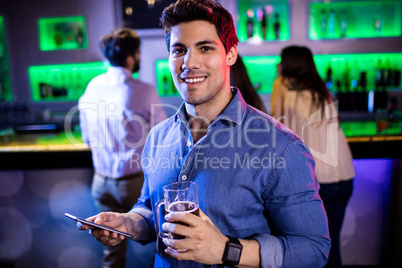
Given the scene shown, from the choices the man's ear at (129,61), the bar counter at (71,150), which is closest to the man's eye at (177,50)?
the man's ear at (129,61)

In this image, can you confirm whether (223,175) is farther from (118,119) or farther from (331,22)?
(331,22)

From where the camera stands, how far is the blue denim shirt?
993mm

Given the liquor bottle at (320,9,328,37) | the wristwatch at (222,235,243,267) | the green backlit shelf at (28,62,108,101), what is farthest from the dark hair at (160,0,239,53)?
the green backlit shelf at (28,62,108,101)

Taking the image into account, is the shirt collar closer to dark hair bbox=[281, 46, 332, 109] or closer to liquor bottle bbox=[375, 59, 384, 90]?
dark hair bbox=[281, 46, 332, 109]

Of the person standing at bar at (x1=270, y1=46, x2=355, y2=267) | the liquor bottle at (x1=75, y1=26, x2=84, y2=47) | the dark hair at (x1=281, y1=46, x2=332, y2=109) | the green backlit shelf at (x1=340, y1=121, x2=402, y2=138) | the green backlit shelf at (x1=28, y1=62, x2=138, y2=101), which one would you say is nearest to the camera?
the person standing at bar at (x1=270, y1=46, x2=355, y2=267)

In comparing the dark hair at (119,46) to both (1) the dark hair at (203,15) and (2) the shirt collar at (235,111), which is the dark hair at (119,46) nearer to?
(1) the dark hair at (203,15)

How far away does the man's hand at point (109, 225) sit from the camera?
1053 mm

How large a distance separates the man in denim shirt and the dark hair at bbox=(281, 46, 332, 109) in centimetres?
116

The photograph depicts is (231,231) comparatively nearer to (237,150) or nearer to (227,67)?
(237,150)

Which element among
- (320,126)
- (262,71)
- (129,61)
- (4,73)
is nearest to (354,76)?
(262,71)

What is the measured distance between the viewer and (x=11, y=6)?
404cm

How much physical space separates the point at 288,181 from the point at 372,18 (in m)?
3.79

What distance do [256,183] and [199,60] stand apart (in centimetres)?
45

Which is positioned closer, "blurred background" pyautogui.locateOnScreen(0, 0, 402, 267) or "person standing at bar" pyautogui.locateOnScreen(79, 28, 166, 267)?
"person standing at bar" pyautogui.locateOnScreen(79, 28, 166, 267)
